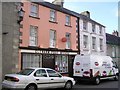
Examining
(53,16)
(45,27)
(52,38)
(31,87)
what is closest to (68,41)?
A: (52,38)

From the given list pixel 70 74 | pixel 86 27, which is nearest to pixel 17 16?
pixel 70 74

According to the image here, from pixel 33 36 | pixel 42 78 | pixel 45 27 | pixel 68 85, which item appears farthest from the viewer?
pixel 45 27

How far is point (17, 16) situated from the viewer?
709 inches

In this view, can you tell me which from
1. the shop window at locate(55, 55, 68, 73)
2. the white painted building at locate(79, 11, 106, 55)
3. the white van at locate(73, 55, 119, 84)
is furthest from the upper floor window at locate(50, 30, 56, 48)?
the white painted building at locate(79, 11, 106, 55)

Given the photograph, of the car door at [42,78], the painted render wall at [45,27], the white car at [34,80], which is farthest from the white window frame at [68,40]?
the car door at [42,78]

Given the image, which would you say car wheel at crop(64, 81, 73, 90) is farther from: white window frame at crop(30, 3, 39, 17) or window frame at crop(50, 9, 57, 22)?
window frame at crop(50, 9, 57, 22)

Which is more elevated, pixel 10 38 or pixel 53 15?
pixel 53 15

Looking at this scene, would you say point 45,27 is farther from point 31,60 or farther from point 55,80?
point 55,80

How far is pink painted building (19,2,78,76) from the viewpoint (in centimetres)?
1917

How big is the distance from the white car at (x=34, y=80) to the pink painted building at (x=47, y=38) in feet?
15.4

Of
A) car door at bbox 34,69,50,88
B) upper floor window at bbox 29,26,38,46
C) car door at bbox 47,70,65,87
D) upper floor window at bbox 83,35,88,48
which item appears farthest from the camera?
upper floor window at bbox 83,35,88,48

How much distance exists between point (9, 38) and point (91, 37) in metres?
12.6

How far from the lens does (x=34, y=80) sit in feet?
43.4

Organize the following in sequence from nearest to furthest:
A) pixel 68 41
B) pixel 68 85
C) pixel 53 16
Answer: pixel 68 85
pixel 53 16
pixel 68 41
